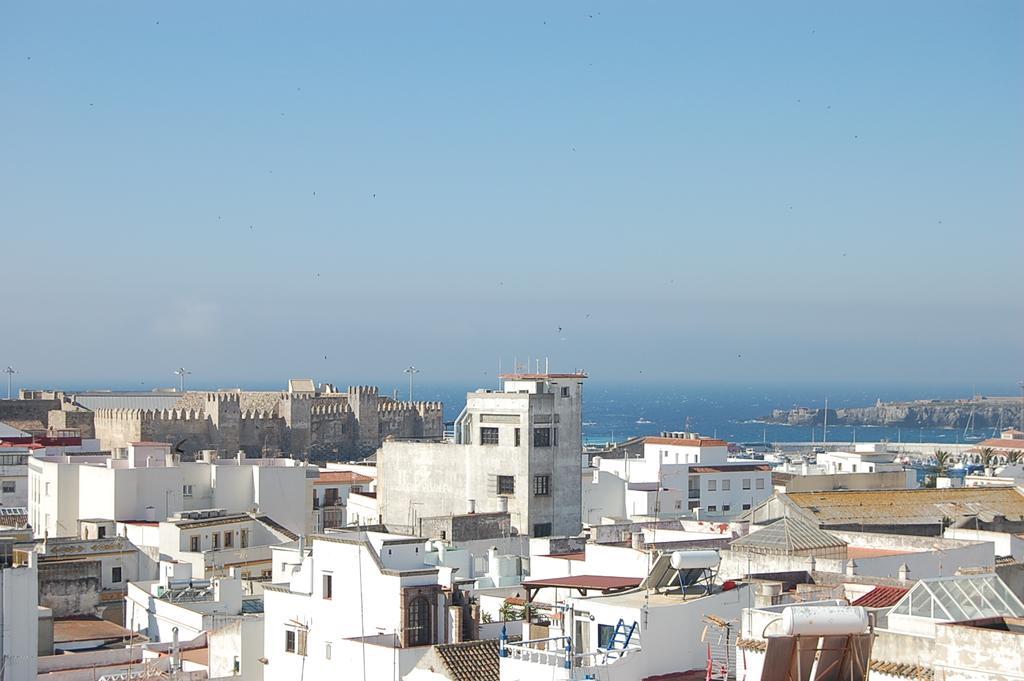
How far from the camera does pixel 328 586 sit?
18.5 m

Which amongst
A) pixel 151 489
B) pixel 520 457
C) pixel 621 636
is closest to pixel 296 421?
pixel 151 489

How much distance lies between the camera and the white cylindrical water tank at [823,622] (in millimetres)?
11469

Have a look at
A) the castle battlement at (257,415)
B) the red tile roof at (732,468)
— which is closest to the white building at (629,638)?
the red tile roof at (732,468)

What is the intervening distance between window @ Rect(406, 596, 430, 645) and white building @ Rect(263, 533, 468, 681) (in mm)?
11

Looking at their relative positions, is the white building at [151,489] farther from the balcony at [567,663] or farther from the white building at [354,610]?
the balcony at [567,663]

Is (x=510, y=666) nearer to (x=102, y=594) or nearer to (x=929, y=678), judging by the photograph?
(x=929, y=678)

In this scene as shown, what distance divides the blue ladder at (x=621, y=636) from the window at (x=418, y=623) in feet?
13.2

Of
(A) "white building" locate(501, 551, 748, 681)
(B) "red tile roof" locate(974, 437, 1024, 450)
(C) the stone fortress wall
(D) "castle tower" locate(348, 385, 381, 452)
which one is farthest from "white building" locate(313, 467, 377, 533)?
(B) "red tile roof" locate(974, 437, 1024, 450)

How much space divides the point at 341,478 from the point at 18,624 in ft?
85.1

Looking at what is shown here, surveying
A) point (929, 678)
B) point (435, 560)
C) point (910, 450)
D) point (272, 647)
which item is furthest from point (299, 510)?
point (910, 450)

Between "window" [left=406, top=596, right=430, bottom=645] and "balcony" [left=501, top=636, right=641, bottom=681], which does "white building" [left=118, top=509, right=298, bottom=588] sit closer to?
"window" [left=406, top=596, right=430, bottom=645]

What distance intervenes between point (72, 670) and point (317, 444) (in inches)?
2120

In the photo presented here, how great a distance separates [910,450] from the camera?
11025 cm

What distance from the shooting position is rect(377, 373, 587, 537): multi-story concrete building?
122 feet
